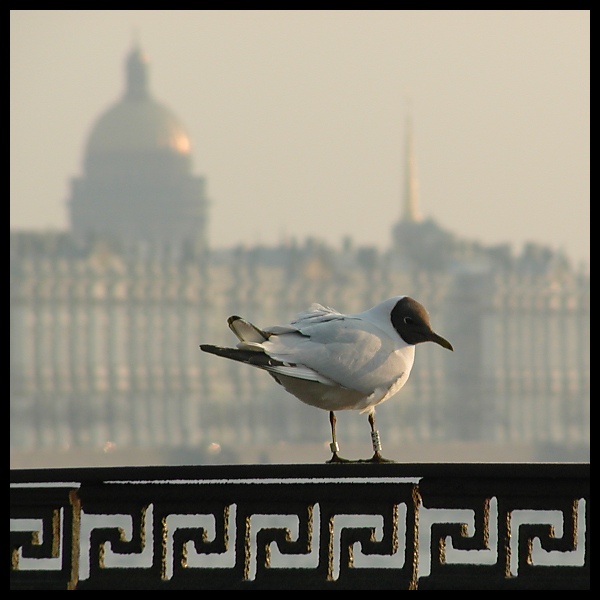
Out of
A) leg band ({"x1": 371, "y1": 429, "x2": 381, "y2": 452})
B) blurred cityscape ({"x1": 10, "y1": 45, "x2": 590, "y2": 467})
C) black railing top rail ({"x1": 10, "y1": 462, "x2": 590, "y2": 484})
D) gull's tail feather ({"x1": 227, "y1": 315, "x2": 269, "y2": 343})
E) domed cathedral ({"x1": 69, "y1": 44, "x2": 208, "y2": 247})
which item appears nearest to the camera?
black railing top rail ({"x1": 10, "y1": 462, "x2": 590, "y2": 484})

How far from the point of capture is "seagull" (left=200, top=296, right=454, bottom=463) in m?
3.45

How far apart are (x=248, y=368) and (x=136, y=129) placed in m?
21.7

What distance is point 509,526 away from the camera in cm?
328

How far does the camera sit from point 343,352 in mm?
3502

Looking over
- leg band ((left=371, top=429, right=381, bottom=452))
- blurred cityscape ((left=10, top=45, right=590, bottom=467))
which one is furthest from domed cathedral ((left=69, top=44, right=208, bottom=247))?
leg band ((left=371, top=429, right=381, bottom=452))

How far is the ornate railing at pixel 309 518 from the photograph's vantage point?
3197mm

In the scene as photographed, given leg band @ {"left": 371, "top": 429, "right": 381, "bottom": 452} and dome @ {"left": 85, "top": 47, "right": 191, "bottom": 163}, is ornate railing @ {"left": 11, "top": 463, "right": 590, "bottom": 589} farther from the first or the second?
dome @ {"left": 85, "top": 47, "right": 191, "bottom": 163}

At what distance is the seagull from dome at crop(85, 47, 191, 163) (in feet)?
241

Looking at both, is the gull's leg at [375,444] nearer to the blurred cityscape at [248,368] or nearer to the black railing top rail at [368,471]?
the black railing top rail at [368,471]

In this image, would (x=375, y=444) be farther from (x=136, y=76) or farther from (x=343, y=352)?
(x=136, y=76)

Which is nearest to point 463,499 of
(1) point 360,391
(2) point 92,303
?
(1) point 360,391

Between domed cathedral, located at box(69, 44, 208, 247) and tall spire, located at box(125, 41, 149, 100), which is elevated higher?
tall spire, located at box(125, 41, 149, 100)

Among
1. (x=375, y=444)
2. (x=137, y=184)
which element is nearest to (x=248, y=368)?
(x=137, y=184)
